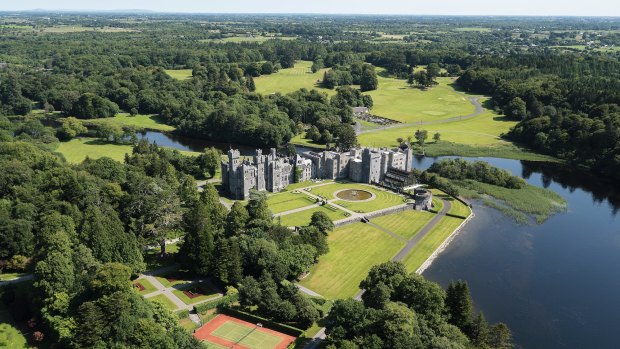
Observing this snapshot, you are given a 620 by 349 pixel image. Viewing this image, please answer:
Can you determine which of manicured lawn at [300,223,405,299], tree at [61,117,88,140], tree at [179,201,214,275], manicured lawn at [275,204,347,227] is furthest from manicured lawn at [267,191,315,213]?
tree at [61,117,88,140]

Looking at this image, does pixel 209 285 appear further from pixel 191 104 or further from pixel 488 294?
pixel 191 104

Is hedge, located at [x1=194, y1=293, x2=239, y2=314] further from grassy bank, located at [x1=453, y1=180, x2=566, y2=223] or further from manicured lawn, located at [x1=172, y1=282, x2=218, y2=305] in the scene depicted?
grassy bank, located at [x1=453, y1=180, x2=566, y2=223]

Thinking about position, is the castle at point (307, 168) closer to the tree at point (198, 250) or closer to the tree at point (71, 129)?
the tree at point (198, 250)

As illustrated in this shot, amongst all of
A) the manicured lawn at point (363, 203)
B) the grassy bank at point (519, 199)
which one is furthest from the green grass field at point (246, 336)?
the grassy bank at point (519, 199)

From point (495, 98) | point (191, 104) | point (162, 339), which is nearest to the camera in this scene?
point (162, 339)

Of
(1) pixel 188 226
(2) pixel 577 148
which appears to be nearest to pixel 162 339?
(1) pixel 188 226

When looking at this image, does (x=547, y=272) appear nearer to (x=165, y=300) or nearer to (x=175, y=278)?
(x=175, y=278)
